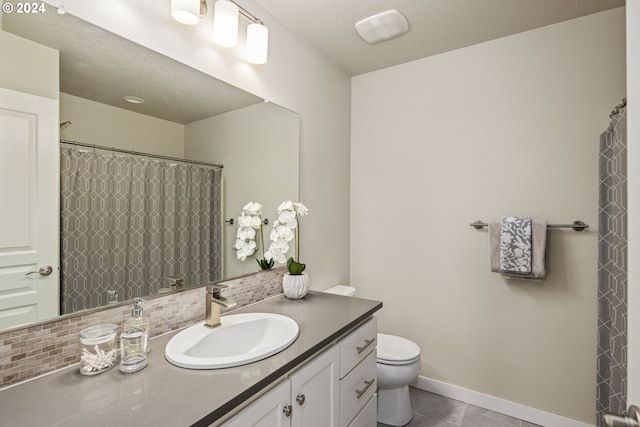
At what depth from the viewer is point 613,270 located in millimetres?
1501

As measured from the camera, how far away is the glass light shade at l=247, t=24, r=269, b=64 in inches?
62.3

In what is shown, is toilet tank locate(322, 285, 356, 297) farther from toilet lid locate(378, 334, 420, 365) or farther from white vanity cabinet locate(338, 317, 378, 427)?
white vanity cabinet locate(338, 317, 378, 427)

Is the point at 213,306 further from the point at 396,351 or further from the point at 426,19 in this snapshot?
the point at 426,19

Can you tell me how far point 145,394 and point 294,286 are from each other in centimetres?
93

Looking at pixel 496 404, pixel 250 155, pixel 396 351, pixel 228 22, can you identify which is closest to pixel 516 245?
pixel 396 351

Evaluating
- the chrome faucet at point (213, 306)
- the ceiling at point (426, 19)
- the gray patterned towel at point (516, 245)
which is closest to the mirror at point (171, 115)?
the chrome faucet at point (213, 306)

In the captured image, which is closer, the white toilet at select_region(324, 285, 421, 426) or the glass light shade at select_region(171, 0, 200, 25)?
the glass light shade at select_region(171, 0, 200, 25)

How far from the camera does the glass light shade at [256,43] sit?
5.19 ft

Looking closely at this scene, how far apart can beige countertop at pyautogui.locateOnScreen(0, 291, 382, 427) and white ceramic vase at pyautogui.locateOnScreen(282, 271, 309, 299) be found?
58cm

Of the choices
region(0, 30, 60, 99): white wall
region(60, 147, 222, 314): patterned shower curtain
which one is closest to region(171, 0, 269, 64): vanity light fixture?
region(0, 30, 60, 99): white wall

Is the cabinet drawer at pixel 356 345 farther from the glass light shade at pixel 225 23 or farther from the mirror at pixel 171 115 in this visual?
the glass light shade at pixel 225 23

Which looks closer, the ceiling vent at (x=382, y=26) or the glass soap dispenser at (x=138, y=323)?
the glass soap dispenser at (x=138, y=323)

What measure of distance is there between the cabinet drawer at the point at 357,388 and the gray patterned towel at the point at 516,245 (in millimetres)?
1010

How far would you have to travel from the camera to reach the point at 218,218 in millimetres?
1510
